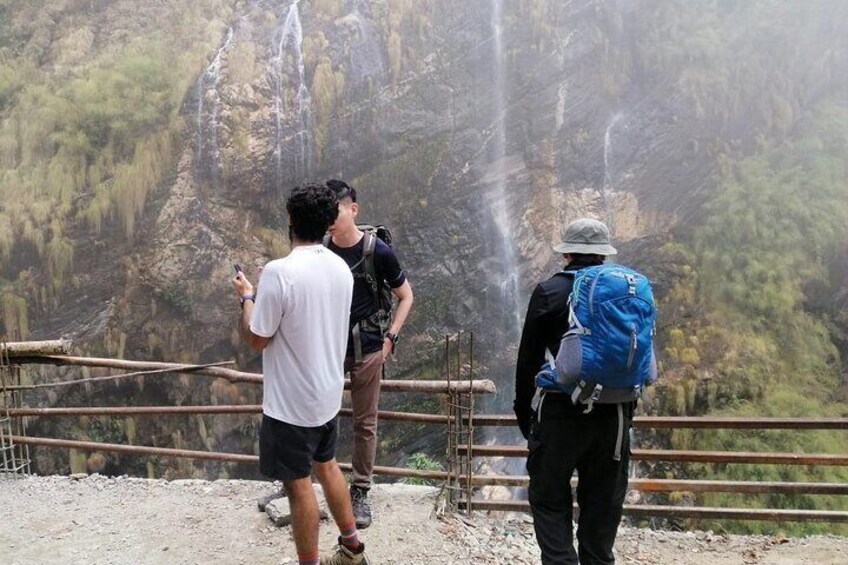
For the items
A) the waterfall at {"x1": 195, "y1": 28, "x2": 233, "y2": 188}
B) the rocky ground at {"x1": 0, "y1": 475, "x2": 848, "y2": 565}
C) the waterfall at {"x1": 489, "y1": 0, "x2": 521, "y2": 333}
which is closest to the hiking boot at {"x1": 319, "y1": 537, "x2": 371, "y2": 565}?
the rocky ground at {"x1": 0, "y1": 475, "x2": 848, "y2": 565}

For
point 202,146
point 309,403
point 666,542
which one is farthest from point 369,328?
Answer: point 202,146

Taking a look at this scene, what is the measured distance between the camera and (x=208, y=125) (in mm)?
10867

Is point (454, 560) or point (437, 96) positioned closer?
point (454, 560)

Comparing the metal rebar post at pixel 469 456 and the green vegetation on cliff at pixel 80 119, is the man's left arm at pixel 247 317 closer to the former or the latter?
the metal rebar post at pixel 469 456

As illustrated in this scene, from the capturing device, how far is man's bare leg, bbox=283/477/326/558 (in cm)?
245

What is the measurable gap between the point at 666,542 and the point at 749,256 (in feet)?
26.1

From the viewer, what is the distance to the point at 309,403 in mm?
2410

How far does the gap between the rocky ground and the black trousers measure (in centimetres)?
93

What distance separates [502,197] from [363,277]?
29.0 feet

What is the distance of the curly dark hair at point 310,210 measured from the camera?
95.3 inches

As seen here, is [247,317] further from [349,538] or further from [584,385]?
[584,385]

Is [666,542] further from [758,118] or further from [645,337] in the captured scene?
[758,118]

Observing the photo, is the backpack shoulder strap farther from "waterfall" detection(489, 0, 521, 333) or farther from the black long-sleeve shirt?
"waterfall" detection(489, 0, 521, 333)

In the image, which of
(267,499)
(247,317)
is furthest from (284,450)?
(267,499)
